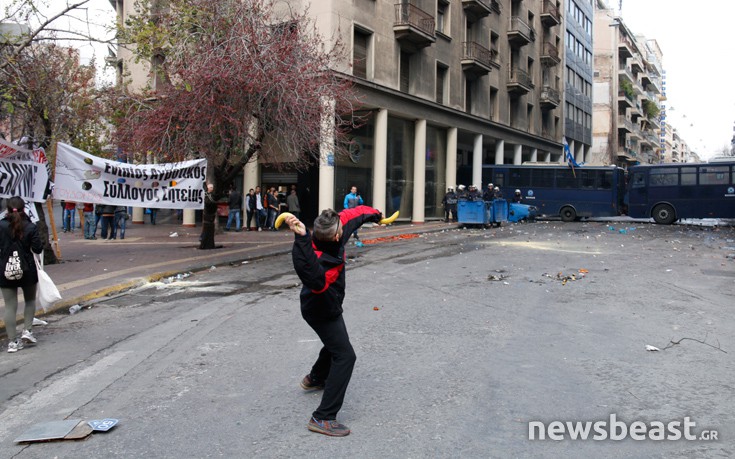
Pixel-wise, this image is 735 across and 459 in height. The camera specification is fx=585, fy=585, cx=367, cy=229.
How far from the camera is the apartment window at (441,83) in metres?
30.5

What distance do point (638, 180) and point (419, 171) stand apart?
1124 cm

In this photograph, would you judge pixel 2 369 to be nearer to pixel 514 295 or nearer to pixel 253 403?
pixel 253 403

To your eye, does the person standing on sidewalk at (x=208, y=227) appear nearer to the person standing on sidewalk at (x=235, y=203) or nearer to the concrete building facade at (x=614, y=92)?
the person standing on sidewalk at (x=235, y=203)

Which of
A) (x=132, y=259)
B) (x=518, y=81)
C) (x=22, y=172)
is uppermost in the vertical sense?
(x=518, y=81)

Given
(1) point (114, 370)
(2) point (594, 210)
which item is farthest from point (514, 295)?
(2) point (594, 210)

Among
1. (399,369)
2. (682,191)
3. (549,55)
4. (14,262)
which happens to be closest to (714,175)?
(682,191)

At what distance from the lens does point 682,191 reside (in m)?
28.5

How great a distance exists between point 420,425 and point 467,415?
0.39 meters

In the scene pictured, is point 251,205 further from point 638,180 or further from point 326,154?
point 638,180

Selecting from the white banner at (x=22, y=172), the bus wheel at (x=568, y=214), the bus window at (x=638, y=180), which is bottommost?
the bus wheel at (x=568, y=214)

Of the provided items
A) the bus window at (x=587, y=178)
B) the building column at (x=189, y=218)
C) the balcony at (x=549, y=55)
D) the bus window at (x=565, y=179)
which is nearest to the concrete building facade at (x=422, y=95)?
the balcony at (x=549, y=55)

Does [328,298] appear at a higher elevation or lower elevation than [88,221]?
lower

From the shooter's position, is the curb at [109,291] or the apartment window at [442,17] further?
the apartment window at [442,17]

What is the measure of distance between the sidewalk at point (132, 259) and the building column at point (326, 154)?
2.98 metres
